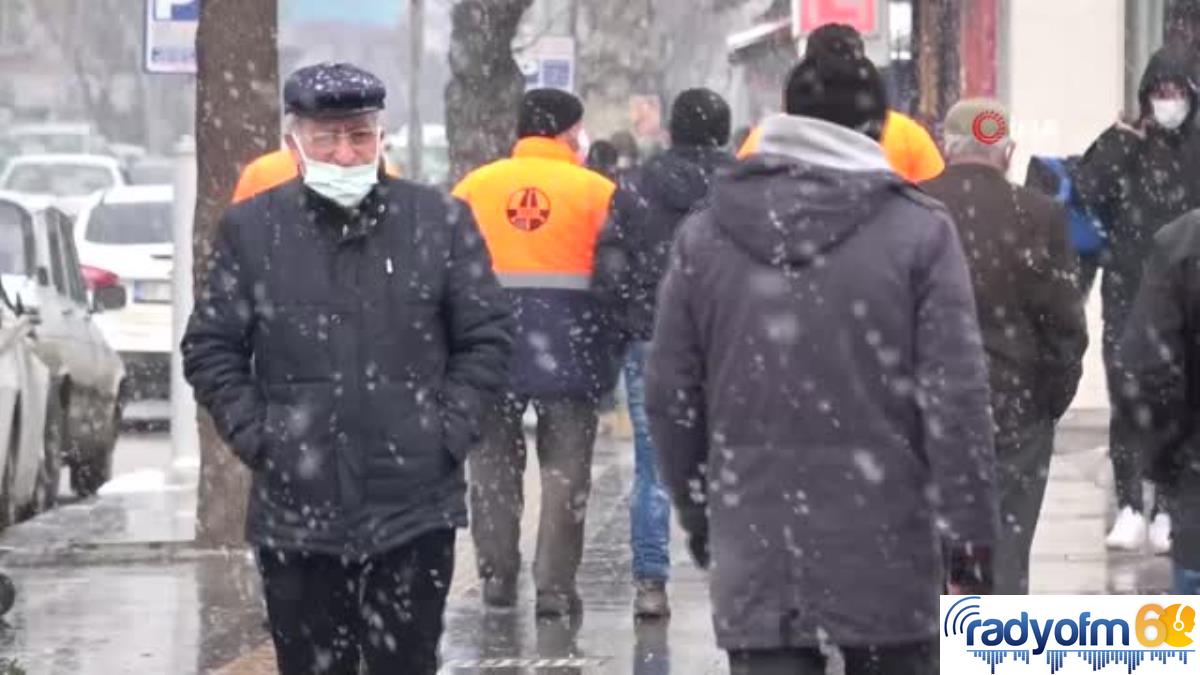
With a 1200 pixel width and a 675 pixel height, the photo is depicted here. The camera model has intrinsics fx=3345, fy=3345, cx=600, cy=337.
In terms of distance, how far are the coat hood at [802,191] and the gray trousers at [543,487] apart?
483 cm

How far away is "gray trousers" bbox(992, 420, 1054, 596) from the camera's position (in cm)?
902

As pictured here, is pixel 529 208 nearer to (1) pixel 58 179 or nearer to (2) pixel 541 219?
(2) pixel 541 219

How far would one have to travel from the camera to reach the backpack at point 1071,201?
42.3ft

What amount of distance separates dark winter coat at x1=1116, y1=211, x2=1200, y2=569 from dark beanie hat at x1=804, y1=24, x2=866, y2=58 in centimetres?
77

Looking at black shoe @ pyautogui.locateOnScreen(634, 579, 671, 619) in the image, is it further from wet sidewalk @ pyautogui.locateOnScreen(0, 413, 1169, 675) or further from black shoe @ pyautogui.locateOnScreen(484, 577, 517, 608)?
black shoe @ pyautogui.locateOnScreen(484, 577, 517, 608)

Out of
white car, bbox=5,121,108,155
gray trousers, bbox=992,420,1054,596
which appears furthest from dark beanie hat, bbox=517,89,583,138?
white car, bbox=5,121,108,155

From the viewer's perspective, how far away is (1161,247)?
22.7 ft

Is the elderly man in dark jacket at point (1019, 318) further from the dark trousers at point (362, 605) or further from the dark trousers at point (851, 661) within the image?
the dark trousers at point (851, 661)

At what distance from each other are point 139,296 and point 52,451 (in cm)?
753

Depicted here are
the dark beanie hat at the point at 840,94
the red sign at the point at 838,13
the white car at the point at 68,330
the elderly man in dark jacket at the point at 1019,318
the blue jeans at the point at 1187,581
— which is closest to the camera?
the dark beanie hat at the point at 840,94

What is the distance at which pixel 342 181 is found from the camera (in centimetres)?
715

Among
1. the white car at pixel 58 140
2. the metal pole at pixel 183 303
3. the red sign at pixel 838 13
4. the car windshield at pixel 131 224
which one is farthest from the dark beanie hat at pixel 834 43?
the white car at pixel 58 140

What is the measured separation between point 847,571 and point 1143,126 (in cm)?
700


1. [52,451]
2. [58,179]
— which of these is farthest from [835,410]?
[58,179]
